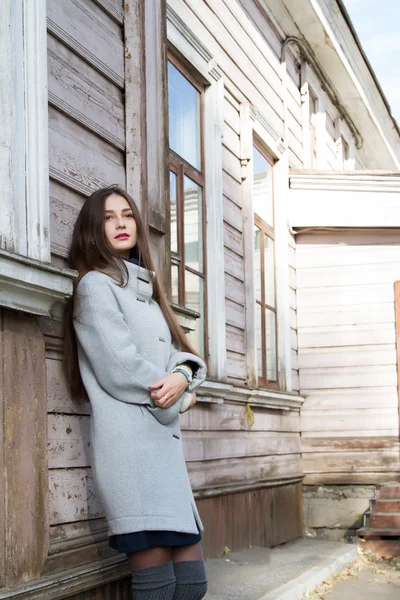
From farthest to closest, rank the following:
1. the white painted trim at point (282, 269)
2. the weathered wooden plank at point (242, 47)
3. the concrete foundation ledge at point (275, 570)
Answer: the white painted trim at point (282, 269), the weathered wooden plank at point (242, 47), the concrete foundation ledge at point (275, 570)

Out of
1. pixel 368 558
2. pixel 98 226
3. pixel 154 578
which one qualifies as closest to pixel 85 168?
pixel 98 226

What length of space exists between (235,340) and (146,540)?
370cm

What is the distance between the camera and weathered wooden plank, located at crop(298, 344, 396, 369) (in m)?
8.16

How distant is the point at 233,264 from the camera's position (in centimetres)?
655

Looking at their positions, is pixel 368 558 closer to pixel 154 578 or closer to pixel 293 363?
pixel 293 363

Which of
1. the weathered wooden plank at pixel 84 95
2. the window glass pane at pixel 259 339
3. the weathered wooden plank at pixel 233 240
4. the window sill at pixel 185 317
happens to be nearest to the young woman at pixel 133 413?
the weathered wooden plank at pixel 84 95

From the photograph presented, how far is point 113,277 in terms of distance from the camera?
3084 mm

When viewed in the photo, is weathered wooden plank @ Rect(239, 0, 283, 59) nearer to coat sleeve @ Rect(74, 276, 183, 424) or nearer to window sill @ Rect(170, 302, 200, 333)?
window sill @ Rect(170, 302, 200, 333)

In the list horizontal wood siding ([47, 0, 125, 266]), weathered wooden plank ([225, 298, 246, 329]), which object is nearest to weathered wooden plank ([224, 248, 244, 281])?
weathered wooden plank ([225, 298, 246, 329])

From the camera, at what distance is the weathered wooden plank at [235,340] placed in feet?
20.8

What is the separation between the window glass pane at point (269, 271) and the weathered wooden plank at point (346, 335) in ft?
2.81

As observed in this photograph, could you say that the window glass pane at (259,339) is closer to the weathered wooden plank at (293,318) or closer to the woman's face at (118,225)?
the weathered wooden plank at (293,318)

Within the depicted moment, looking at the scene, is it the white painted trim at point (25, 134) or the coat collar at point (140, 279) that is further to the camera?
the coat collar at point (140, 279)

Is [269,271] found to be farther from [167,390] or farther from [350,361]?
[167,390]
